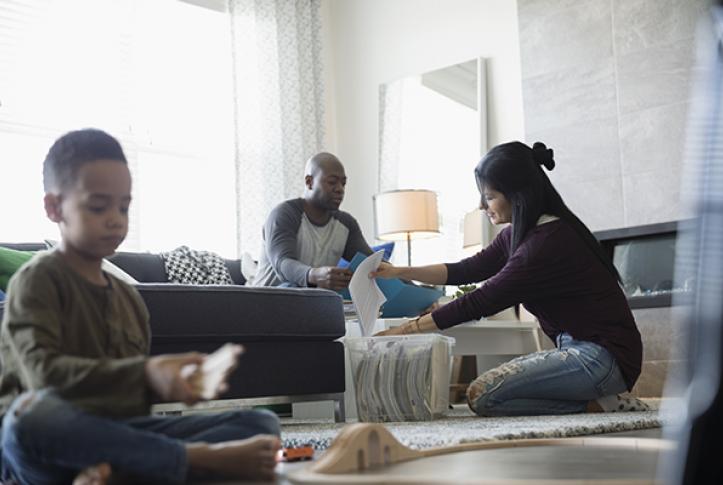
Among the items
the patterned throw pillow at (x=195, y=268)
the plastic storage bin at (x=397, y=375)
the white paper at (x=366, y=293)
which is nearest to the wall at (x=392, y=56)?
the patterned throw pillow at (x=195, y=268)

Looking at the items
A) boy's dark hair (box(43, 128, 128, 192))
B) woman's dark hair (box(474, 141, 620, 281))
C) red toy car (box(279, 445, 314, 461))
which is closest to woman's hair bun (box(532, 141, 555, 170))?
woman's dark hair (box(474, 141, 620, 281))

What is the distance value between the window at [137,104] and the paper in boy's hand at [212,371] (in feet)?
12.4

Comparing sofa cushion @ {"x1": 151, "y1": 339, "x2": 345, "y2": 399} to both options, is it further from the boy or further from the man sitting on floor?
the boy

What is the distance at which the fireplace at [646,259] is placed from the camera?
16.3ft

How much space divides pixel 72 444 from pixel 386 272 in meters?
1.85

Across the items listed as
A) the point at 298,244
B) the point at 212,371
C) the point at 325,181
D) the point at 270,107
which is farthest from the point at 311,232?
the point at 212,371

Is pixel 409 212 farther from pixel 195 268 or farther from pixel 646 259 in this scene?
pixel 195 268

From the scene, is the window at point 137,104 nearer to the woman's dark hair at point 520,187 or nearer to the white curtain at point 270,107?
the white curtain at point 270,107

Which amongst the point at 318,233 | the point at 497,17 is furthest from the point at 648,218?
the point at 318,233

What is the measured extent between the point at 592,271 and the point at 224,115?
11.2 feet

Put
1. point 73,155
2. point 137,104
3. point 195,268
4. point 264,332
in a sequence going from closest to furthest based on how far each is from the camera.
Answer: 1. point 73,155
2. point 264,332
3. point 195,268
4. point 137,104

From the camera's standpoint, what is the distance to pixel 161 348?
2791 mm

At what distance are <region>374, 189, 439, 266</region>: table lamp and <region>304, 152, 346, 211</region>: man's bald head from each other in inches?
64.7

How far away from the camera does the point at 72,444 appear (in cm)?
124
